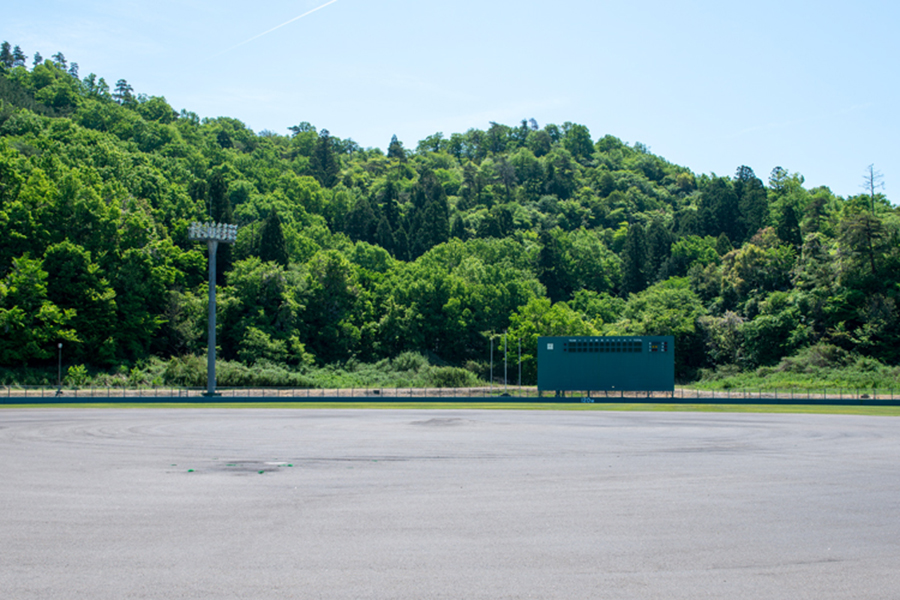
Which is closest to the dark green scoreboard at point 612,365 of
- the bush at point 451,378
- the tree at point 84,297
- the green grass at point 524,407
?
the green grass at point 524,407

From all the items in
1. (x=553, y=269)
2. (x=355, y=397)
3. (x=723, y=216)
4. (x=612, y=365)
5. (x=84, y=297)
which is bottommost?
(x=355, y=397)

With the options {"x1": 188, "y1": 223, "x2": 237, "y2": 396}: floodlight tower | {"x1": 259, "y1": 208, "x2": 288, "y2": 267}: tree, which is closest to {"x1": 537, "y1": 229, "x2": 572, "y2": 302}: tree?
{"x1": 259, "y1": 208, "x2": 288, "y2": 267}: tree

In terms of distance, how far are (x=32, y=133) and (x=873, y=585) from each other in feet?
438

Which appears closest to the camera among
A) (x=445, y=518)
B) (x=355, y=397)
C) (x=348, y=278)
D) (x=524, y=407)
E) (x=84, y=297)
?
(x=445, y=518)

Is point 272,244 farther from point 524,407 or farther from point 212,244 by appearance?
point 524,407

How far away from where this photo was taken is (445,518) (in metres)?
14.1

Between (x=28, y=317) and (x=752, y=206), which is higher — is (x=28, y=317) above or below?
below

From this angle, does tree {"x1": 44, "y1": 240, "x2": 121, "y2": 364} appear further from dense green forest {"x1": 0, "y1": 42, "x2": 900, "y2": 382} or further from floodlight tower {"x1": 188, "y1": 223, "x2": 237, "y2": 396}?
floodlight tower {"x1": 188, "y1": 223, "x2": 237, "y2": 396}

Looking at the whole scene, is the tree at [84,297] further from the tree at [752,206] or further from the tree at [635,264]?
the tree at [752,206]

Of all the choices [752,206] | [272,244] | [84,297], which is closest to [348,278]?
[272,244]

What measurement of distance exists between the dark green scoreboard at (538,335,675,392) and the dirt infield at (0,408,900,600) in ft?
115

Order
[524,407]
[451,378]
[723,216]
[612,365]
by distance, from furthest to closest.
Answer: [723,216] < [451,378] < [612,365] < [524,407]

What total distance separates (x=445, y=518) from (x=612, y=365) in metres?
50.4

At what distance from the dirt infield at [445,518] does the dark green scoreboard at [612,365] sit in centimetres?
3497
